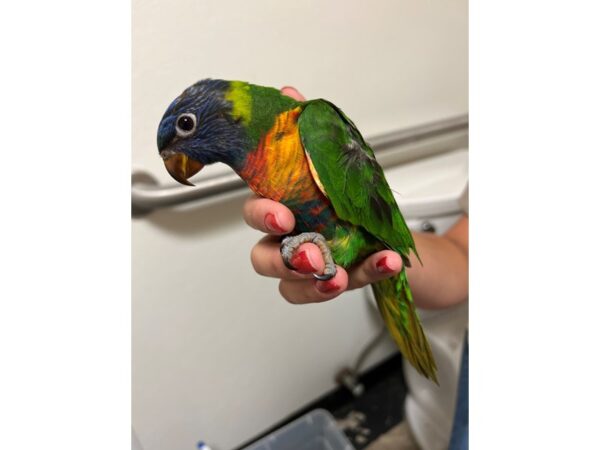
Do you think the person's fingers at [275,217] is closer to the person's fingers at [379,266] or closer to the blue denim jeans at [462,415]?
the person's fingers at [379,266]

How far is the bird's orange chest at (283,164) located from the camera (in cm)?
36

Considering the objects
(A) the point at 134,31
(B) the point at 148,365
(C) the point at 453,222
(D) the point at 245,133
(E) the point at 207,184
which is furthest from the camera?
(C) the point at 453,222

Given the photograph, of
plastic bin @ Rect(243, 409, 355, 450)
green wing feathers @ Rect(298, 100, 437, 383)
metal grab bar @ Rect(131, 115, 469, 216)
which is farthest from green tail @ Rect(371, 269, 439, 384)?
plastic bin @ Rect(243, 409, 355, 450)

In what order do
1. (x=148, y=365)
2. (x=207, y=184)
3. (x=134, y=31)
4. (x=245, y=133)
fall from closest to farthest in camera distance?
(x=245, y=133)
(x=134, y=31)
(x=207, y=184)
(x=148, y=365)

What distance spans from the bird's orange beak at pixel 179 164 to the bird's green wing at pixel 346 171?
0.10 metres

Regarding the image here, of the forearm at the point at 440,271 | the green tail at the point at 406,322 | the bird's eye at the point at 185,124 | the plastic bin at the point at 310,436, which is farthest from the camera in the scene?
the plastic bin at the point at 310,436

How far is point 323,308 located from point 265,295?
0.20 meters

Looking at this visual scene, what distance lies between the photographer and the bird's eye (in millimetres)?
330

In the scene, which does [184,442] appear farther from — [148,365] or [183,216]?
[183,216]

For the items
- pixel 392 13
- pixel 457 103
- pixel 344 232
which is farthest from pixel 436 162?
pixel 344 232

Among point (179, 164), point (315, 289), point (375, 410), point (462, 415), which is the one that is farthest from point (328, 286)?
point (375, 410)

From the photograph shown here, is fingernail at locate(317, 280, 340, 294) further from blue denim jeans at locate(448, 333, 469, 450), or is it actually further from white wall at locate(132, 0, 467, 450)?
blue denim jeans at locate(448, 333, 469, 450)

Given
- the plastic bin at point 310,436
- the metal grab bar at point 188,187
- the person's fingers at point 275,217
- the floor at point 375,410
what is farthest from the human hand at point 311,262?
the floor at point 375,410
